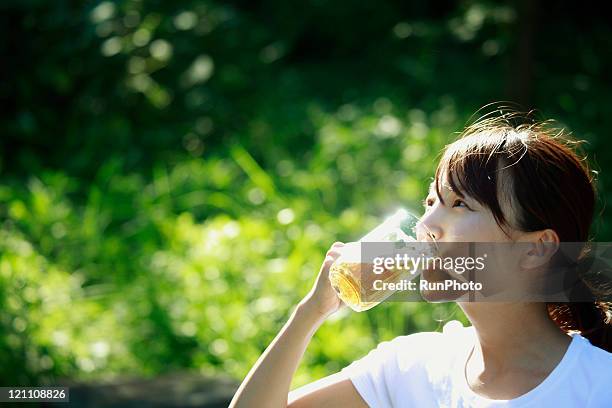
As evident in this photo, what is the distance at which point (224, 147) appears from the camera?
6.38m

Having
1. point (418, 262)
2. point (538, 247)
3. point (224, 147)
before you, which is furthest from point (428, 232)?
point (224, 147)

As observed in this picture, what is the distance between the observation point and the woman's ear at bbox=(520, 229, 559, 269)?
1.64 metres

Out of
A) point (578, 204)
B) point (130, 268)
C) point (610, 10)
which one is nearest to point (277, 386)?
point (578, 204)

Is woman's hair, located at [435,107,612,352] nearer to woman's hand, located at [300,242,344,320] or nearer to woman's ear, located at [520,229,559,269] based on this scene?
woman's ear, located at [520,229,559,269]

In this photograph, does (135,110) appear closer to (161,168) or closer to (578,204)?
(161,168)

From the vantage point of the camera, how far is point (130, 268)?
4.79 meters

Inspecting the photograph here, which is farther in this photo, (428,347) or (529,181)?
(428,347)

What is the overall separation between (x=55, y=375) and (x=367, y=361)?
2376 millimetres

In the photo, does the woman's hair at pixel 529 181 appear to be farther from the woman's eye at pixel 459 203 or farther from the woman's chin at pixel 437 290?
the woman's chin at pixel 437 290

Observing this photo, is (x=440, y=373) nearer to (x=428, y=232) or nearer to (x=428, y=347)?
(x=428, y=347)

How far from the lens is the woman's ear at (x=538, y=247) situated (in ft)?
5.37

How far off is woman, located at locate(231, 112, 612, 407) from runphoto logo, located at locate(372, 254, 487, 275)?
3 centimetres

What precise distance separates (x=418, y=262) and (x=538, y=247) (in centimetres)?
19

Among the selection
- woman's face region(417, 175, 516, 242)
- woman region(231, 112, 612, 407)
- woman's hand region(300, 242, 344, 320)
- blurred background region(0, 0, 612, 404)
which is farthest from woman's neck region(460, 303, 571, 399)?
blurred background region(0, 0, 612, 404)
